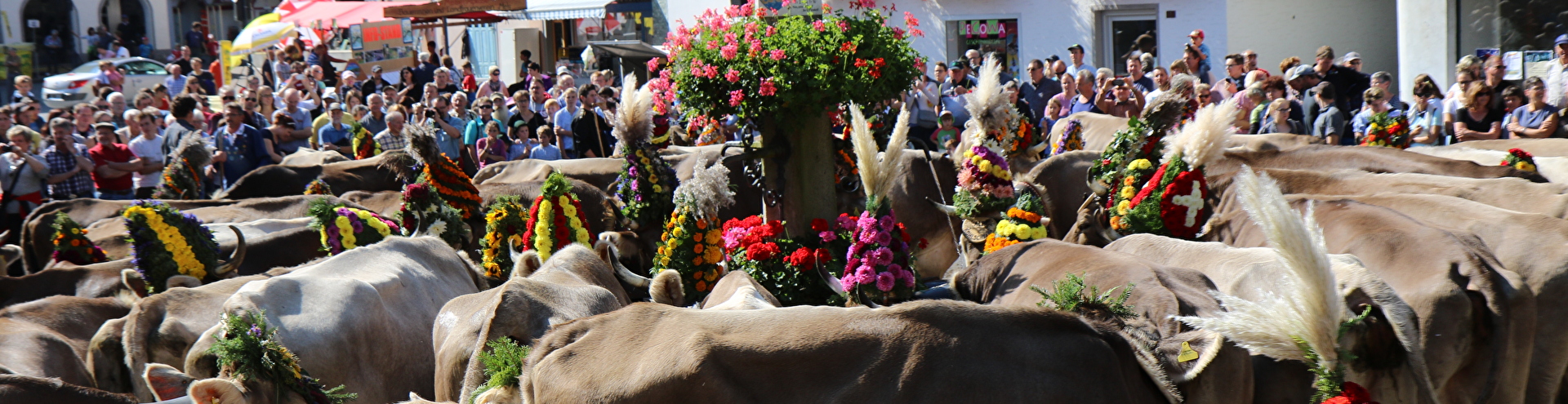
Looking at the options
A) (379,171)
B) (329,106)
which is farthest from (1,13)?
(379,171)

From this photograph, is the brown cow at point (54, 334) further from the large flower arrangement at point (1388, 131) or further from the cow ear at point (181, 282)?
the large flower arrangement at point (1388, 131)

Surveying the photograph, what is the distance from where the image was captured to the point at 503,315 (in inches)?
190

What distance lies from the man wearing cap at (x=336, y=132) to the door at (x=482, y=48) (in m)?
13.5

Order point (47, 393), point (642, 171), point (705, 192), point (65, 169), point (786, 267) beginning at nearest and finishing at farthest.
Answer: point (47, 393), point (786, 267), point (705, 192), point (642, 171), point (65, 169)

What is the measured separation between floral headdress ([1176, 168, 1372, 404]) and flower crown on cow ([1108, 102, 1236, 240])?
347 cm

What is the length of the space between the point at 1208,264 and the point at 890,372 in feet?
10.2

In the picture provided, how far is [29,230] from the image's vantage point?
977 centimetres

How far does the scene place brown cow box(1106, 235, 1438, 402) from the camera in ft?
12.2

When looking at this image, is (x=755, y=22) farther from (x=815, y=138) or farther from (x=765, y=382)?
(x=765, y=382)

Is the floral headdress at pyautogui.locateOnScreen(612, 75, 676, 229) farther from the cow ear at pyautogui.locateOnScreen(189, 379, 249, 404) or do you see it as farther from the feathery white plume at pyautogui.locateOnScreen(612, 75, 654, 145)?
the cow ear at pyautogui.locateOnScreen(189, 379, 249, 404)

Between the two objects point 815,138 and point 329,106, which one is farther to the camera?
point 329,106

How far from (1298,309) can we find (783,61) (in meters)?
3.43

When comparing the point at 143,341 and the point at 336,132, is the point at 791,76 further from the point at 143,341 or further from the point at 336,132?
the point at 336,132

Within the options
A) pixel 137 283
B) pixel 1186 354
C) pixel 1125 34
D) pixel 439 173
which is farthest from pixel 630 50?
pixel 1186 354
